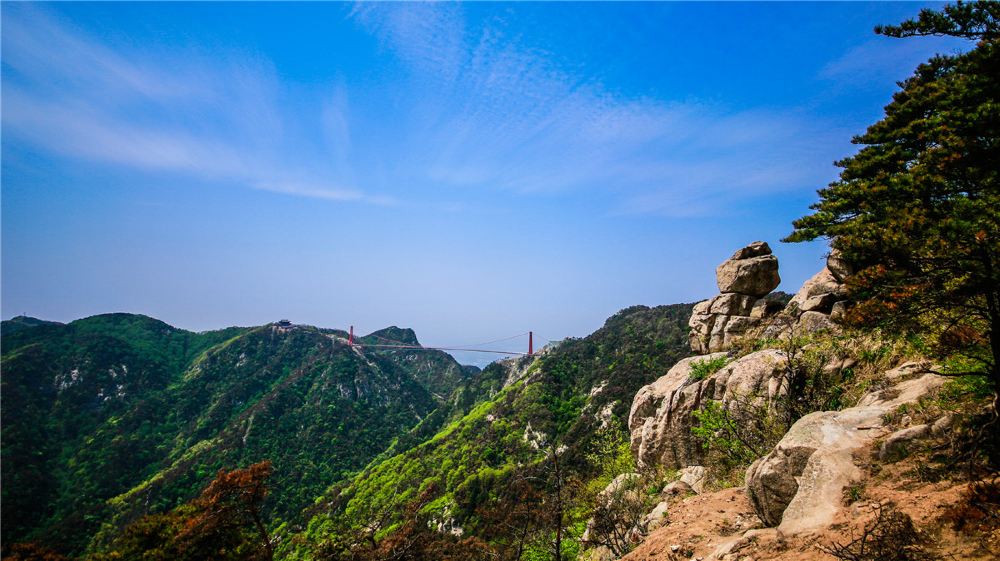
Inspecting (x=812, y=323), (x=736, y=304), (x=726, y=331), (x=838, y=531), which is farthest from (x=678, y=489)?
(x=736, y=304)

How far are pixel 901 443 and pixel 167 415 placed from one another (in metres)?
115

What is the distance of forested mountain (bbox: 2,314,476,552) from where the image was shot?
6119 centimetres

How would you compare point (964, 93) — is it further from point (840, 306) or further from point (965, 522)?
point (965, 522)


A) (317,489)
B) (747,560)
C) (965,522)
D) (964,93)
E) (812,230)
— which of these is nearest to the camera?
(965,522)

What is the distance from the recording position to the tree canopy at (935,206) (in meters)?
5.68

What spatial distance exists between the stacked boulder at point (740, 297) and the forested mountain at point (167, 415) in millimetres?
65069

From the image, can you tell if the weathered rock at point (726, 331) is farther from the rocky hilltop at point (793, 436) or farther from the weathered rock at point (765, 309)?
the weathered rock at point (765, 309)

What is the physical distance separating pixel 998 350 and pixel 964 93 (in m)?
11.5

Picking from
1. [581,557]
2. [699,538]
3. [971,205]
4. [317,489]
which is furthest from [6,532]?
[971,205]

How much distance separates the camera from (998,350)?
5.39 meters

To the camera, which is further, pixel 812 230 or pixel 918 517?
pixel 812 230

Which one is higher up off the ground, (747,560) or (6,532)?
(747,560)

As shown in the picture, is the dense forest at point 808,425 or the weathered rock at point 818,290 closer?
the dense forest at point 808,425

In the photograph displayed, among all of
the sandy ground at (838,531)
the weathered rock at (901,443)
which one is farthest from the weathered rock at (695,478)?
the weathered rock at (901,443)
